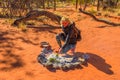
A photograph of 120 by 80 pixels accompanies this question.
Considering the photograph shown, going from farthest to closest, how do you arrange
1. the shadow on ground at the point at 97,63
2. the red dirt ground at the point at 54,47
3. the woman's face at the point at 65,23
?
the woman's face at the point at 65,23
the shadow on ground at the point at 97,63
the red dirt ground at the point at 54,47

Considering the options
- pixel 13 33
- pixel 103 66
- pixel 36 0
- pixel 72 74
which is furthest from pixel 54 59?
pixel 36 0

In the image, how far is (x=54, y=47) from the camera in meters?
6.55

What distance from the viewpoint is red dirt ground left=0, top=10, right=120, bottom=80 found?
4.91 m

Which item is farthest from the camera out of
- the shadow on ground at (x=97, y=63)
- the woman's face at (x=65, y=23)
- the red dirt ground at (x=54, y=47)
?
the woman's face at (x=65, y=23)

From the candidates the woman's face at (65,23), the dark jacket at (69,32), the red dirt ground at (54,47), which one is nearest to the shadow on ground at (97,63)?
the red dirt ground at (54,47)

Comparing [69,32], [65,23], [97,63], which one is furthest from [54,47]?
[97,63]

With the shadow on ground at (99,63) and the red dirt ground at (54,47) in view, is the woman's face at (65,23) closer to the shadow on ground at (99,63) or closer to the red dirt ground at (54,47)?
the shadow on ground at (99,63)

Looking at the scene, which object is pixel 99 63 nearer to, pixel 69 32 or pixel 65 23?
pixel 69 32

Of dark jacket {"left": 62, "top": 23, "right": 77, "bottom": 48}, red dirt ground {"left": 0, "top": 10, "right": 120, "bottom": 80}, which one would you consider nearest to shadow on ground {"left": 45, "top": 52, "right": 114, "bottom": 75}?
red dirt ground {"left": 0, "top": 10, "right": 120, "bottom": 80}

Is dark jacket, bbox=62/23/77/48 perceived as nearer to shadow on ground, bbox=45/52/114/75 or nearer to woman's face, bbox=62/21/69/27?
woman's face, bbox=62/21/69/27

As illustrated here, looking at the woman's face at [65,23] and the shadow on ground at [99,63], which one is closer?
the shadow on ground at [99,63]

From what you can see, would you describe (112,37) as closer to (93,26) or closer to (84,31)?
(84,31)

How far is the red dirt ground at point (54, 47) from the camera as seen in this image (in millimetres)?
4906

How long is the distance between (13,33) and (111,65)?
342 centimetres
